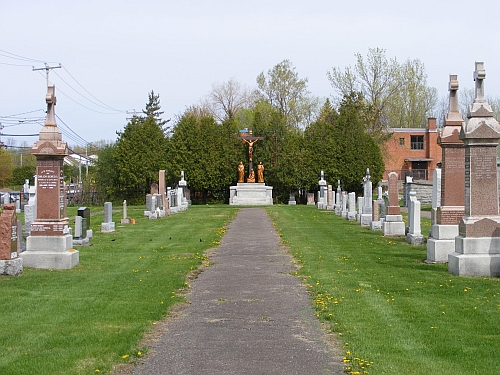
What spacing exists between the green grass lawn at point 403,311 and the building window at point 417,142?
55.3m

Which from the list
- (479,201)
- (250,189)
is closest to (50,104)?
(479,201)

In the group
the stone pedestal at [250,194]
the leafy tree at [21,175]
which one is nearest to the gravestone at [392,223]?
the stone pedestal at [250,194]

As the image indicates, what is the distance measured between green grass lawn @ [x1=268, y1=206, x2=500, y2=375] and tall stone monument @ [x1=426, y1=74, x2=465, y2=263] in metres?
0.97

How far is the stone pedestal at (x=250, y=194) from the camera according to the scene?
5312cm

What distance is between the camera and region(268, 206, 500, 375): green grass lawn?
7551mm

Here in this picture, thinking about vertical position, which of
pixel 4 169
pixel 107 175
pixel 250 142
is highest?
pixel 250 142

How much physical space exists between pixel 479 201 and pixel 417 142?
59.8 meters

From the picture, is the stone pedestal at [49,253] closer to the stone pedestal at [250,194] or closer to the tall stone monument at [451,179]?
the tall stone monument at [451,179]

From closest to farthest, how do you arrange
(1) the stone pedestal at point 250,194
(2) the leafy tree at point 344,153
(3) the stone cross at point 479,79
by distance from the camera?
(3) the stone cross at point 479,79 → (1) the stone pedestal at point 250,194 → (2) the leafy tree at point 344,153

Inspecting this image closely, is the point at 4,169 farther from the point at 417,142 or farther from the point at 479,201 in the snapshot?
the point at 479,201

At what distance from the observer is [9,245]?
13.6 metres

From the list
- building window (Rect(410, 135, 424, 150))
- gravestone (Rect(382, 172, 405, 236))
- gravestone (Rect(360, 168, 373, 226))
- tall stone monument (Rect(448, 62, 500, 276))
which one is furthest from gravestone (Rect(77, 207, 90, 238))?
building window (Rect(410, 135, 424, 150))

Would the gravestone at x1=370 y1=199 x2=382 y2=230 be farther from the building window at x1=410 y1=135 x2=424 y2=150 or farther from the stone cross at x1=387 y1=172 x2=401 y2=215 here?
the building window at x1=410 y1=135 x2=424 y2=150

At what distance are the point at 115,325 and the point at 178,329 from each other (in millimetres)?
889
